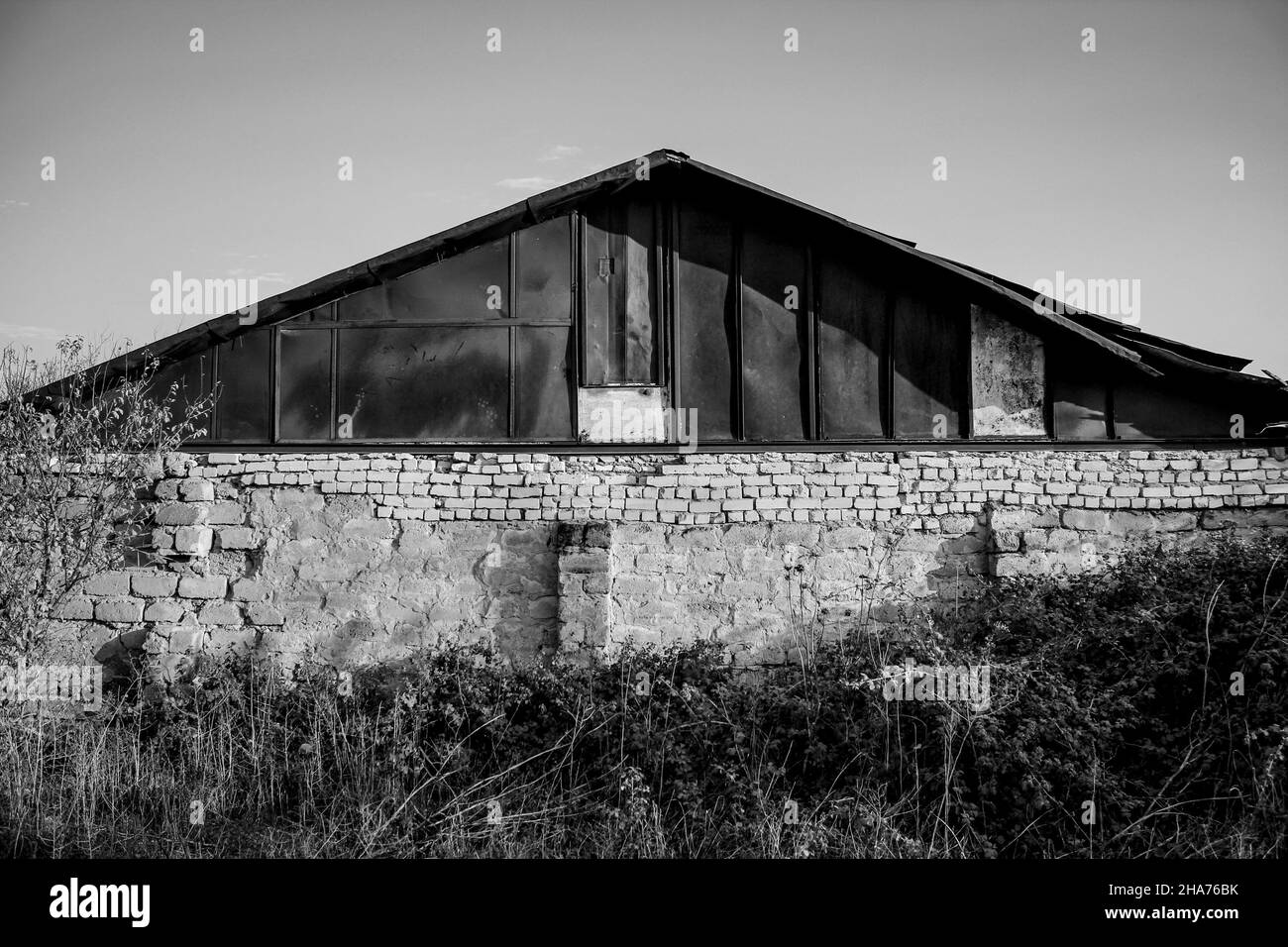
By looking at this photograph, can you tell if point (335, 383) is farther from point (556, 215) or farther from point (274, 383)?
point (556, 215)

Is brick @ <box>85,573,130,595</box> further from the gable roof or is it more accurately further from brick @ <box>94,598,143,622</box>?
the gable roof

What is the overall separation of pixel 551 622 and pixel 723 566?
1.66 metres

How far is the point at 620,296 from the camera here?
7.91 m

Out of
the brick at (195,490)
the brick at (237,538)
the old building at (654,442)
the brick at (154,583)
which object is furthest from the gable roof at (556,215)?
the brick at (154,583)

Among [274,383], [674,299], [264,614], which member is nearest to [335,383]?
[274,383]

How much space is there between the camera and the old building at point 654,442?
7.49 m

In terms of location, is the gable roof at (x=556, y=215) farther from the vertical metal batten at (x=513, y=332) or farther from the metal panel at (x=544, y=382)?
the metal panel at (x=544, y=382)

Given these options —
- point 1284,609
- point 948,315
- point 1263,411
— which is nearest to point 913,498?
point 948,315

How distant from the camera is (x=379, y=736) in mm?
6379

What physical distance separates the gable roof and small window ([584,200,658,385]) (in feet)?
1.02

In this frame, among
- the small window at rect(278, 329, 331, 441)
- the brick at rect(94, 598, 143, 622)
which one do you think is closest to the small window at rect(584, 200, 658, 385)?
the small window at rect(278, 329, 331, 441)

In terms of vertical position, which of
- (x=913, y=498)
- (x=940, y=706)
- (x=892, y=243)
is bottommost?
(x=940, y=706)

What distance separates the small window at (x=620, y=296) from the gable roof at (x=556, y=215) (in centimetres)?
31
